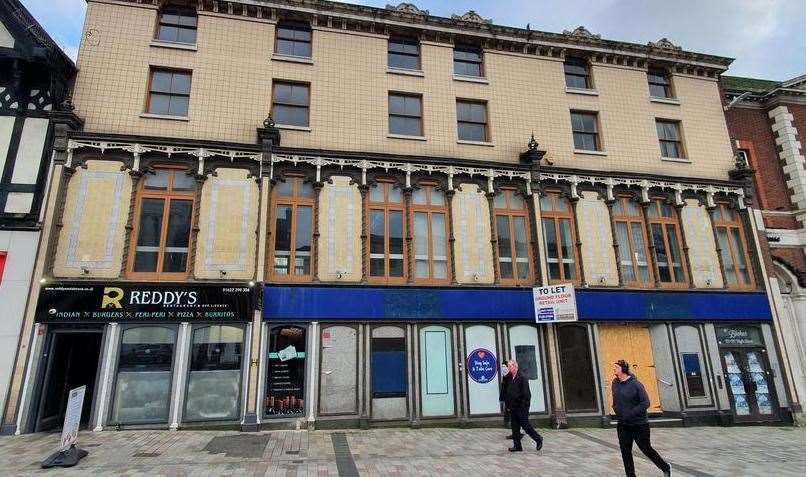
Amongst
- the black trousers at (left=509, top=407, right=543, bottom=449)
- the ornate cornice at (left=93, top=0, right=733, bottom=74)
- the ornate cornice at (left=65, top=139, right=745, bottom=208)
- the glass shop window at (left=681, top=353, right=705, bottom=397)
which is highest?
the ornate cornice at (left=93, top=0, right=733, bottom=74)

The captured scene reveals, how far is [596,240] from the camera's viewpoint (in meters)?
14.9

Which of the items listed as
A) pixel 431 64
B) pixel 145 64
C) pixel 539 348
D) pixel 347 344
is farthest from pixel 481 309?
pixel 145 64

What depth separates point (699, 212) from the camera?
16109 mm

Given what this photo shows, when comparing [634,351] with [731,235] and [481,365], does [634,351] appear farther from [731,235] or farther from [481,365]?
[731,235]

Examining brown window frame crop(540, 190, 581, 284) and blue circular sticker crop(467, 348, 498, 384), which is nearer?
blue circular sticker crop(467, 348, 498, 384)

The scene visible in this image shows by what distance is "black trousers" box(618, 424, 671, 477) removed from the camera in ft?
24.1

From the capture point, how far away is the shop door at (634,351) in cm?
1391

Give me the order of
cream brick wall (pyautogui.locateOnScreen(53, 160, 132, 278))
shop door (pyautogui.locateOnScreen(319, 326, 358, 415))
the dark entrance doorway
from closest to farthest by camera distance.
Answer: the dark entrance doorway → cream brick wall (pyautogui.locateOnScreen(53, 160, 132, 278)) → shop door (pyautogui.locateOnScreen(319, 326, 358, 415))

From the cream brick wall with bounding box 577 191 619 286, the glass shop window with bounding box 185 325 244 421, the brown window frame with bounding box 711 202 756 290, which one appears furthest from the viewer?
the brown window frame with bounding box 711 202 756 290

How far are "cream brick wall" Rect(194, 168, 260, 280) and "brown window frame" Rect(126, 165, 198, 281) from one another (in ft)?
0.87

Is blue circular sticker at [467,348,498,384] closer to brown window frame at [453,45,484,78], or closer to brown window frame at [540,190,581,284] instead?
brown window frame at [540,190,581,284]

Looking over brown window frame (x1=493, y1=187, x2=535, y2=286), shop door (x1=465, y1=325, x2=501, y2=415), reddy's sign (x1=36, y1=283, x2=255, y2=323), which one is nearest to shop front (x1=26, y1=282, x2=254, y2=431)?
reddy's sign (x1=36, y1=283, x2=255, y2=323)

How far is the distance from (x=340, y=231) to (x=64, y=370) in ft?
28.2

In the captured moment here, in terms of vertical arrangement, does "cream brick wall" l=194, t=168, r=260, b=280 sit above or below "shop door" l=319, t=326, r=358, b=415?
above
